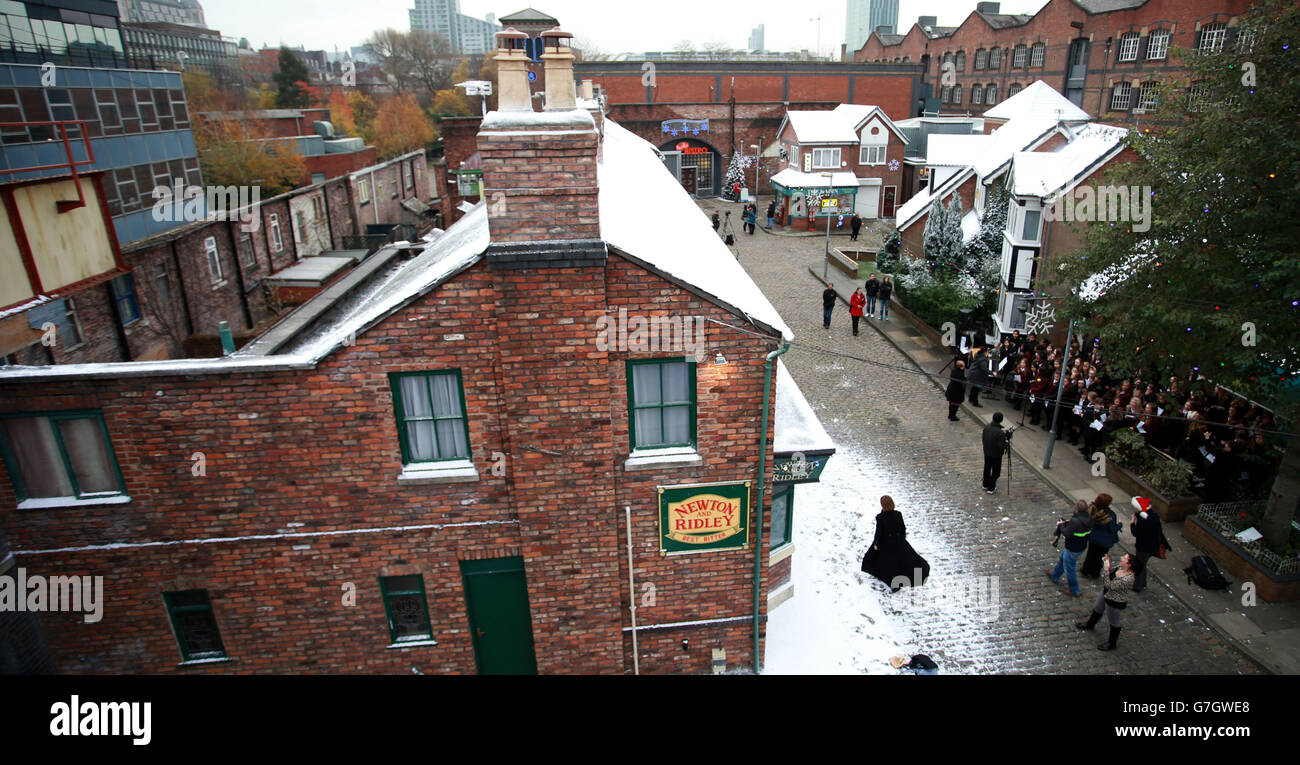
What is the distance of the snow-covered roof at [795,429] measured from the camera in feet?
32.8

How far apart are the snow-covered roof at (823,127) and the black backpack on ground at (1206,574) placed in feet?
118

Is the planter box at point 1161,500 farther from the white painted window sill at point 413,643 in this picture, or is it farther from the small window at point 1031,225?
the white painted window sill at point 413,643

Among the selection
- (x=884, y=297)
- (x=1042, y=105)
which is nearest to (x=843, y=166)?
(x=1042, y=105)

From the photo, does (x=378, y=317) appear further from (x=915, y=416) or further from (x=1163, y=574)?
(x=915, y=416)

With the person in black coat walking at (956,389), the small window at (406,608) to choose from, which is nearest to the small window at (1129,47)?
the person in black coat walking at (956,389)

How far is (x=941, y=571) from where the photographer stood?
40.7 ft

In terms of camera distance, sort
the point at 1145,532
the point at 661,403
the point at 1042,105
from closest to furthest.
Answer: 1. the point at 661,403
2. the point at 1145,532
3. the point at 1042,105

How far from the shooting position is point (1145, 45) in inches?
1780

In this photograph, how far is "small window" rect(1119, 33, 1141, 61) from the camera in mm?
46147

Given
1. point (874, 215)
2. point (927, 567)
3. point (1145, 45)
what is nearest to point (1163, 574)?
point (927, 567)

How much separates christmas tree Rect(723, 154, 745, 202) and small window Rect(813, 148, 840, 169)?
840 cm

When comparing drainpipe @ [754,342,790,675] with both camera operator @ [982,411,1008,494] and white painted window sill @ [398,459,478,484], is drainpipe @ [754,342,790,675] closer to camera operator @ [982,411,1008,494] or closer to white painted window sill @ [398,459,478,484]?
white painted window sill @ [398,459,478,484]

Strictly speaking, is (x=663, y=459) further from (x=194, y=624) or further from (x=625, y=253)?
(x=194, y=624)

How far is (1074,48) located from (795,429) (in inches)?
2242
